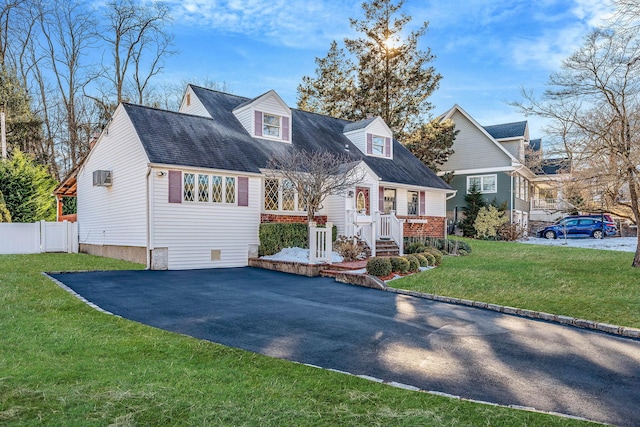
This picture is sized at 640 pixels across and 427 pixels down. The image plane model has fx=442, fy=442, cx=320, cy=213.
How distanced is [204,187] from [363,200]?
21.2 ft

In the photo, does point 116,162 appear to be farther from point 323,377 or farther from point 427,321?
point 323,377

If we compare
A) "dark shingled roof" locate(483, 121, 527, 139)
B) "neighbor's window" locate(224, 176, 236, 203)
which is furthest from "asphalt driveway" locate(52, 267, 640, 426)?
"dark shingled roof" locate(483, 121, 527, 139)

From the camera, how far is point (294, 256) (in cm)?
1424

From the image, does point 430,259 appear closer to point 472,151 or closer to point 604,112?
point 604,112

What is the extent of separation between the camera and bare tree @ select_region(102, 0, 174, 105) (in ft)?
91.1

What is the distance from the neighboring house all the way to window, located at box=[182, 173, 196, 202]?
20.0 metres

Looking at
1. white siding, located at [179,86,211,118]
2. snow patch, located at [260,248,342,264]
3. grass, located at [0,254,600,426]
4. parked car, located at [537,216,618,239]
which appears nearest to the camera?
grass, located at [0,254,600,426]

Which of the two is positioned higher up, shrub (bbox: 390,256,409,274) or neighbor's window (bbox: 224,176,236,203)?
neighbor's window (bbox: 224,176,236,203)

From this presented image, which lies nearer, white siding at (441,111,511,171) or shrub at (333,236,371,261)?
shrub at (333,236,371,261)

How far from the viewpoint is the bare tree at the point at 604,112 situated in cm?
1034

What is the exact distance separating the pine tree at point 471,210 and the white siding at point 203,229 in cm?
1617

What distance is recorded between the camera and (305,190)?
14.9 metres

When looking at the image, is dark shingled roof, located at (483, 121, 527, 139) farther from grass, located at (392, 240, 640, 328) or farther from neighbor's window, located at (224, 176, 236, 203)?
neighbor's window, located at (224, 176, 236, 203)

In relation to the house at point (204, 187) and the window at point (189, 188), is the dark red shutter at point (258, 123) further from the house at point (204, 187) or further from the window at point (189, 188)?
the window at point (189, 188)
